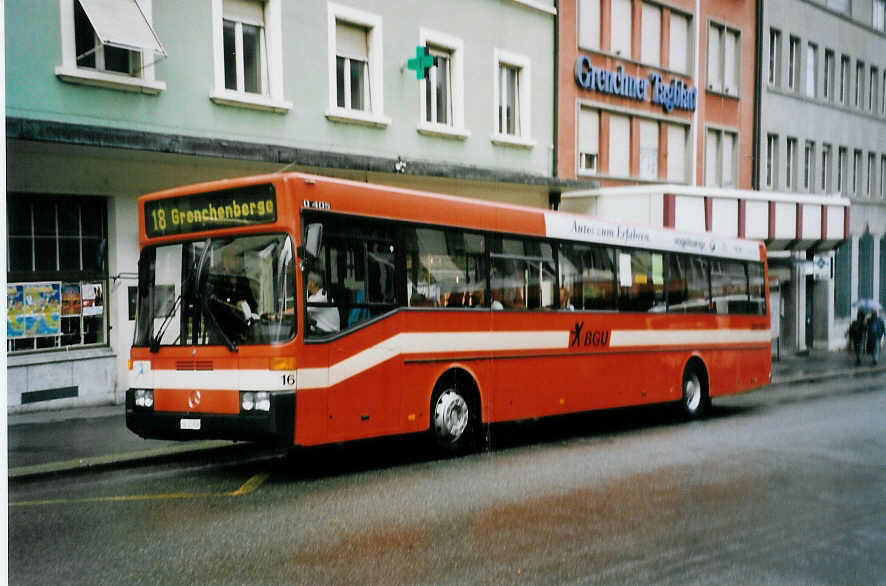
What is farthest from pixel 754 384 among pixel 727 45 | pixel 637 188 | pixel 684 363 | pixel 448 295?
pixel 727 45

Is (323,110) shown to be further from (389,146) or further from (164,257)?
(164,257)

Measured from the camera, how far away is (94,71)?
46.1ft

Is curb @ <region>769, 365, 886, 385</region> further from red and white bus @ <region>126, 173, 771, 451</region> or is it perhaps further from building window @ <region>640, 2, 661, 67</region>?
red and white bus @ <region>126, 173, 771, 451</region>

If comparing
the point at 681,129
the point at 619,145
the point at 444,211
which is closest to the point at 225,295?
the point at 444,211

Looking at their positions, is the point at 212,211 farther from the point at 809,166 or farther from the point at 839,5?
the point at 839,5

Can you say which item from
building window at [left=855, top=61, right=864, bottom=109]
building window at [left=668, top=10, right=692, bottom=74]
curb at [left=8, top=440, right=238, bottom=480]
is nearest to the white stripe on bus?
curb at [left=8, top=440, right=238, bottom=480]

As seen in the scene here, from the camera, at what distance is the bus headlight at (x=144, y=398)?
31.2 feet

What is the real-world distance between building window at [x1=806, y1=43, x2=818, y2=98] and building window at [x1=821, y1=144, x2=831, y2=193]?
2410 millimetres

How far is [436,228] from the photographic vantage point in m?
10.9

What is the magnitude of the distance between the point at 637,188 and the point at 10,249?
15.3m

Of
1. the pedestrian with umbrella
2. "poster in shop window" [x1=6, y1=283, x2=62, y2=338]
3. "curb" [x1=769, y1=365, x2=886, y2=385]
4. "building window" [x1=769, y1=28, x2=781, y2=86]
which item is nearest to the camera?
"poster in shop window" [x1=6, y1=283, x2=62, y2=338]

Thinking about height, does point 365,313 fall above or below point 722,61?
below

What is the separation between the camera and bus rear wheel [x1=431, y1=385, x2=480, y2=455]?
35.4 feet

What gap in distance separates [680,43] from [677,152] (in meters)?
3.41
